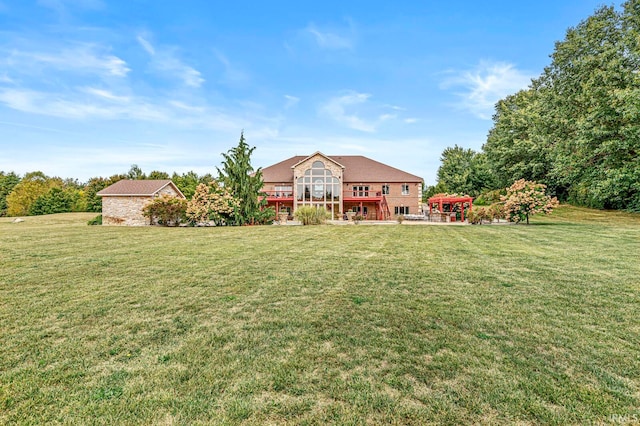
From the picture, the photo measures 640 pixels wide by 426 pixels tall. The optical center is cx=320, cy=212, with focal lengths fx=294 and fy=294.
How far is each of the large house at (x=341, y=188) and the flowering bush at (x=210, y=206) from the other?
1041 cm

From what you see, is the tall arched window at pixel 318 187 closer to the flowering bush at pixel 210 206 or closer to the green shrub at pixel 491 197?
the flowering bush at pixel 210 206

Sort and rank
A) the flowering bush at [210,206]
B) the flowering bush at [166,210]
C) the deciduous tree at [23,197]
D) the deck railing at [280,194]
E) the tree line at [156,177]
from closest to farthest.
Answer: the flowering bush at [210,206]
the tree line at [156,177]
the flowering bush at [166,210]
the deck railing at [280,194]
the deciduous tree at [23,197]

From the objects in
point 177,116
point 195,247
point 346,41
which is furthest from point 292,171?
point 195,247

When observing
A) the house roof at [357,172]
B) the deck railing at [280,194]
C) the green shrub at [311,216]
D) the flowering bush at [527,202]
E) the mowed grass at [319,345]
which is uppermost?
the house roof at [357,172]

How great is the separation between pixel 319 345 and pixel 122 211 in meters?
27.4

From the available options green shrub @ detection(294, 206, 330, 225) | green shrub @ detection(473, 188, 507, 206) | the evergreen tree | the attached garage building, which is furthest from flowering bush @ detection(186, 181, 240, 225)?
green shrub @ detection(473, 188, 507, 206)

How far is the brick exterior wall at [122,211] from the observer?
2461 cm

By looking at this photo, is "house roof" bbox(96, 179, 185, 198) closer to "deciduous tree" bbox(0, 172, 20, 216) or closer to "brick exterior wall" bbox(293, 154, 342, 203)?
"brick exterior wall" bbox(293, 154, 342, 203)

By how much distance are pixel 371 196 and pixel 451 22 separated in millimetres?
18096

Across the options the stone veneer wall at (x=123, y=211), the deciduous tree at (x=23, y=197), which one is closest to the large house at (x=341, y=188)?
the stone veneer wall at (x=123, y=211)

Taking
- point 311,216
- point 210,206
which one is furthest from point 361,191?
point 210,206

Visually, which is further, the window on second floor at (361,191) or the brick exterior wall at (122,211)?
the window on second floor at (361,191)

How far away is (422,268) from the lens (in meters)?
6.50

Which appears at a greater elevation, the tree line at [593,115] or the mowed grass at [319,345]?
the tree line at [593,115]
